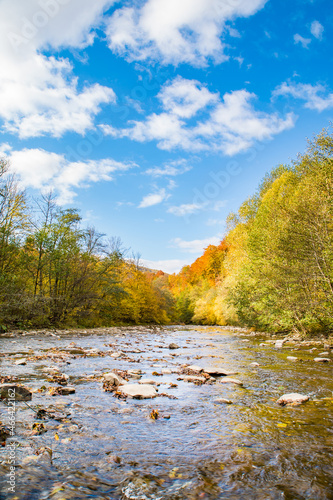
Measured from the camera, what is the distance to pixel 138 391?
214 inches

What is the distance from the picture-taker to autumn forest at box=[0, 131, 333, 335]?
1416 centimetres

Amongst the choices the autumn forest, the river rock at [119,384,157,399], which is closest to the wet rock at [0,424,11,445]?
the river rock at [119,384,157,399]

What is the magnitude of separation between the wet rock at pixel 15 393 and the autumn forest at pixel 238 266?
12841 mm

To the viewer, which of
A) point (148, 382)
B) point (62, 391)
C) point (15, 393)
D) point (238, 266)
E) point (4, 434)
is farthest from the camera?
point (238, 266)

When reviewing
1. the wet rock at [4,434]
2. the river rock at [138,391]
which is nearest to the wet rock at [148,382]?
the river rock at [138,391]

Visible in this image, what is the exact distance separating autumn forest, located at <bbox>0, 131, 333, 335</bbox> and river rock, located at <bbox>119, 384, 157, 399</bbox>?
10805 millimetres

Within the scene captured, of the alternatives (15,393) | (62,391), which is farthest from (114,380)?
(15,393)

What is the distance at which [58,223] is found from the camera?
87.1ft

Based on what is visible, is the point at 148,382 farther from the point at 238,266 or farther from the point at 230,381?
the point at 238,266

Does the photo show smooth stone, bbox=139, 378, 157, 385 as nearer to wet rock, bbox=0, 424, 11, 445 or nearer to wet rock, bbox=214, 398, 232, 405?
wet rock, bbox=214, 398, 232, 405

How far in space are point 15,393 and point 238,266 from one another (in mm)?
24700

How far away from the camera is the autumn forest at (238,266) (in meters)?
14.2

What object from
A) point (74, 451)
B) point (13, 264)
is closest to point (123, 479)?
point (74, 451)

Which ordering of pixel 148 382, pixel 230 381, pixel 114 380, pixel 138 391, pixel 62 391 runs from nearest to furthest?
pixel 62 391, pixel 138 391, pixel 114 380, pixel 148 382, pixel 230 381
